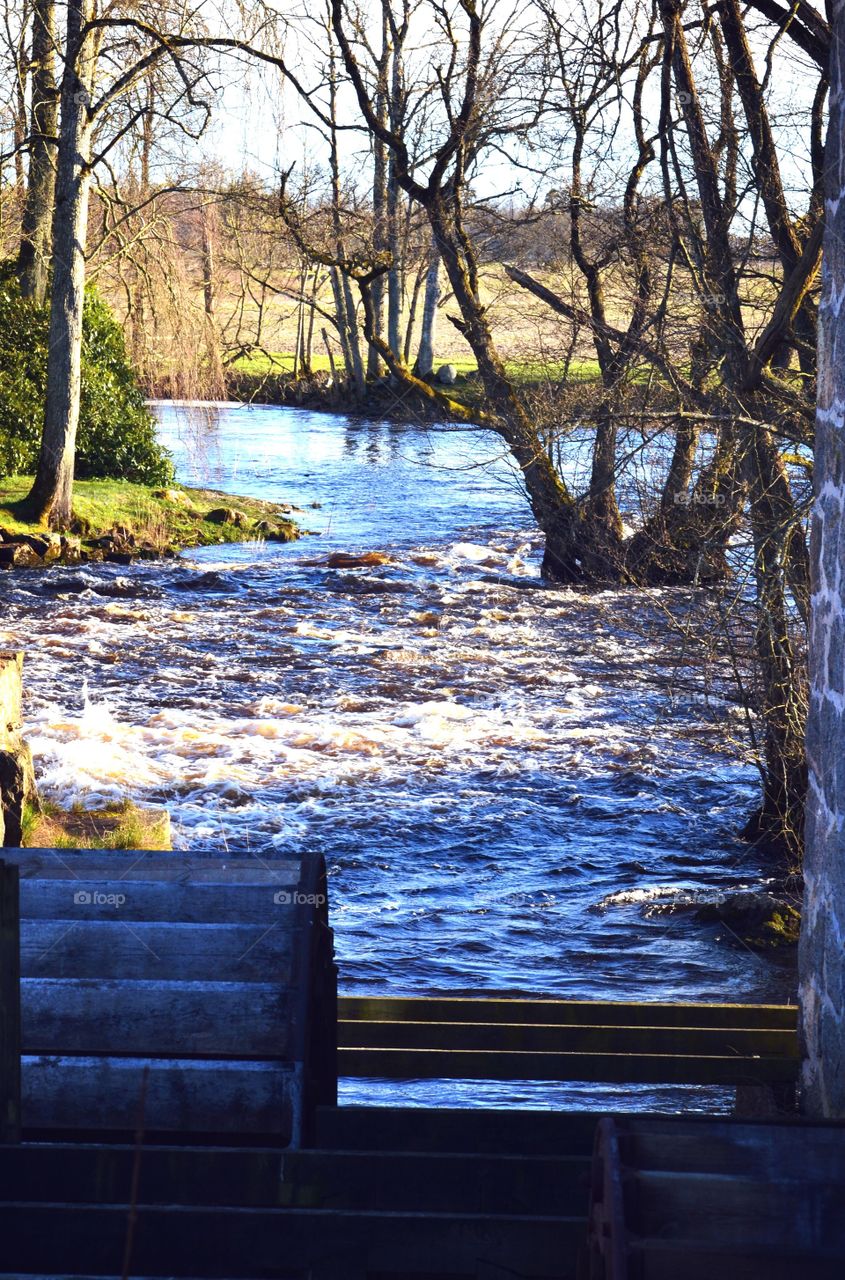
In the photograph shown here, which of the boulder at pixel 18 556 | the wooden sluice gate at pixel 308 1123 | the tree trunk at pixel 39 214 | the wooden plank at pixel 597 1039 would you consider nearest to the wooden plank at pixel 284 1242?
the wooden sluice gate at pixel 308 1123

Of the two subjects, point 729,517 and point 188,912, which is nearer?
point 188,912

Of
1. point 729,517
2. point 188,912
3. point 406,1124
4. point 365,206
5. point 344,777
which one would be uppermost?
point 365,206

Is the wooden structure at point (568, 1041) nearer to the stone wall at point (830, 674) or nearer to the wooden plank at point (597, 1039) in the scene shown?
the wooden plank at point (597, 1039)

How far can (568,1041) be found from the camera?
17.5ft

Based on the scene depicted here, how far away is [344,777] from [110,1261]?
26.1 feet

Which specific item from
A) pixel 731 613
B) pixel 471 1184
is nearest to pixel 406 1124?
pixel 471 1184

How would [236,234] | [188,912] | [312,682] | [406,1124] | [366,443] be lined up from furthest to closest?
1. [366,443]
2. [236,234]
3. [312,682]
4. [188,912]
5. [406,1124]

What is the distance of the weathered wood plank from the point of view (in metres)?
4.48

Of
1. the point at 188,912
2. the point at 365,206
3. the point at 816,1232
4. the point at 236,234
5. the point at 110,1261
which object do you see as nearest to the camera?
the point at 816,1232

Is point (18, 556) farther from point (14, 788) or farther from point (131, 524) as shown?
point (14, 788)

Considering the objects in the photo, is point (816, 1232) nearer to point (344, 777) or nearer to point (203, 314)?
point (344, 777)

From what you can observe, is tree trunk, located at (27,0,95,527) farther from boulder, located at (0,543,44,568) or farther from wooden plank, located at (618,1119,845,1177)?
wooden plank, located at (618,1119,845,1177)

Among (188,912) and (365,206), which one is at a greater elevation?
(365,206)

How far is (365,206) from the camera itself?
21281 mm
